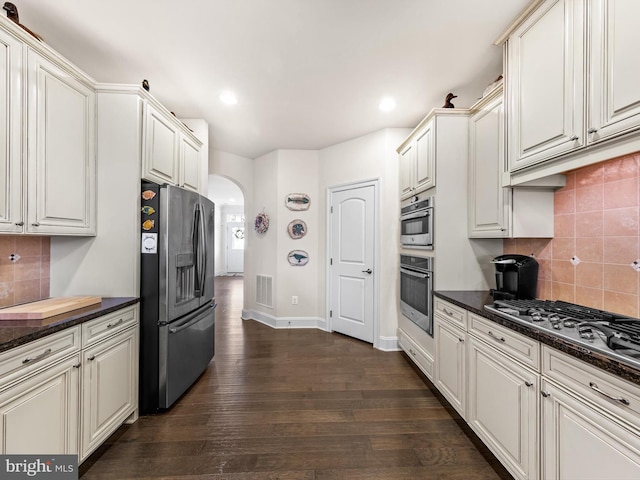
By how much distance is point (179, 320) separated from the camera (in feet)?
6.91

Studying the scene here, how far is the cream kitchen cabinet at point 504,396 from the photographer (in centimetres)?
124

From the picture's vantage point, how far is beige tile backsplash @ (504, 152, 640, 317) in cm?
137

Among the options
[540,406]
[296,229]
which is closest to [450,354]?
[540,406]

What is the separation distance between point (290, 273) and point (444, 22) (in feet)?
10.7

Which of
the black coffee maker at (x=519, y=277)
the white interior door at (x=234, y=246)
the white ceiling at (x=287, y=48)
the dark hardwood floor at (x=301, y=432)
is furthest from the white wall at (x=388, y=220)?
the white interior door at (x=234, y=246)

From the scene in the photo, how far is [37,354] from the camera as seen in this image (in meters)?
1.23

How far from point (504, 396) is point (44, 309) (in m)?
2.51

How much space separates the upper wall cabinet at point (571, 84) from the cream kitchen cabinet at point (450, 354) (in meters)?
1.04

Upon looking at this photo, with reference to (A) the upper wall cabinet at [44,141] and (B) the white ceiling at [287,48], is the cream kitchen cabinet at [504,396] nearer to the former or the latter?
(B) the white ceiling at [287,48]

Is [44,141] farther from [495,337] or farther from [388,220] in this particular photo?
[388,220]

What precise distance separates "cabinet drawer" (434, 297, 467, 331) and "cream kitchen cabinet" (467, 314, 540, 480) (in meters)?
0.08

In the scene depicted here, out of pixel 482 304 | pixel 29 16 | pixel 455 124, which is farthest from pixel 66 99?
pixel 482 304

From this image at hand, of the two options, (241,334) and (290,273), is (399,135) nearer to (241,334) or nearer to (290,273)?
(290,273)

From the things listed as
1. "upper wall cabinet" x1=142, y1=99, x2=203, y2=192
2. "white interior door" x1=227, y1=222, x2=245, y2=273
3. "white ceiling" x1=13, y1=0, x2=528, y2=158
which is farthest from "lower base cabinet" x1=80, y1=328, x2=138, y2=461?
"white interior door" x1=227, y1=222, x2=245, y2=273
